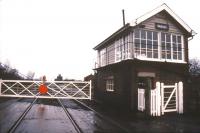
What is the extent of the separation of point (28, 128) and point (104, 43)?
13.3m

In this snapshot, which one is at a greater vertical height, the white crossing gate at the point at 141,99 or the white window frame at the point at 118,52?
the white window frame at the point at 118,52

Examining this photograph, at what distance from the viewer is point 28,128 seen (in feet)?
29.3

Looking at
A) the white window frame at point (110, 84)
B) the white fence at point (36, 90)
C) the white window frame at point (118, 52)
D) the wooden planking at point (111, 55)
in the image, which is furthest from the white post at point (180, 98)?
the wooden planking at point (111, 55)

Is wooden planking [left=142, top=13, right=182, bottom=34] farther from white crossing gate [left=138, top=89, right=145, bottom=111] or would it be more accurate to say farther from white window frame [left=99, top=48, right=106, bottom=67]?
white window frame [left=99, top=48, right=106, bottom=67]

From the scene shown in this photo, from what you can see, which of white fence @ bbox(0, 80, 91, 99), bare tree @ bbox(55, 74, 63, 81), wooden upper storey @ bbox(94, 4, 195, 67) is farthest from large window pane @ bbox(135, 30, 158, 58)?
bare tree @ bbox(55, 74, 63, 81)

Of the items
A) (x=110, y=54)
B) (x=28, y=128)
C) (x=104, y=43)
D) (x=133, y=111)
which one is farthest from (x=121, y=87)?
(x=28, y=128)

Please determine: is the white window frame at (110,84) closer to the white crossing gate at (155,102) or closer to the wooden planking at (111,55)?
the wooden planking at (111,55)

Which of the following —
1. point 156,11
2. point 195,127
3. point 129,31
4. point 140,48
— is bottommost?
point 195,127

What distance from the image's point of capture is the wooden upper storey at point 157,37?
51.1ft

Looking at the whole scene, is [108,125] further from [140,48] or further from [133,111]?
[140,48]

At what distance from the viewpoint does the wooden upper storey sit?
15570mm

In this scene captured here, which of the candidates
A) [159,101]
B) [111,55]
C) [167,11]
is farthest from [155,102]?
[111,55]

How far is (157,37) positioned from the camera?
53.3ft

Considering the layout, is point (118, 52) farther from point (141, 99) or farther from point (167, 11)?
point (141, 99)
